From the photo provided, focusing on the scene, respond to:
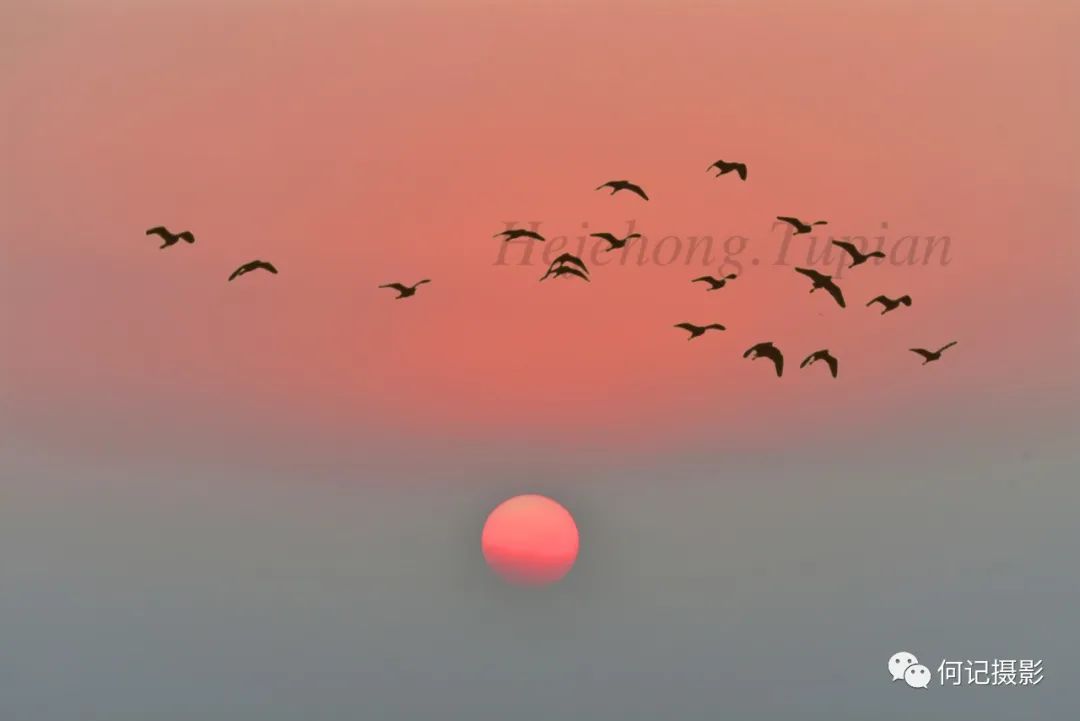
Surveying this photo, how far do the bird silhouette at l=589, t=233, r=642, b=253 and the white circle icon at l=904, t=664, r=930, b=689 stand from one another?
115 inches

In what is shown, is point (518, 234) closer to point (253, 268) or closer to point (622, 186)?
point (622, 186)

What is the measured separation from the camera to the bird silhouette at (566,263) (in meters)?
7.53

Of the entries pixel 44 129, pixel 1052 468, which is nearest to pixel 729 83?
pixel 1052 468

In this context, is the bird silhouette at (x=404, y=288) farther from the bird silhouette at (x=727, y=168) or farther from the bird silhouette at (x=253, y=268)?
the bird silhouette at (x=727, y=168)

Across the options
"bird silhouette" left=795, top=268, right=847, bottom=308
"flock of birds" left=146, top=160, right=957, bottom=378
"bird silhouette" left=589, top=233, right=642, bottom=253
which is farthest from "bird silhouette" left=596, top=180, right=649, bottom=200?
"bird silhouette" left=795, top=268, right=847, bottom=308

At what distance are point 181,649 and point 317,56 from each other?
3.54m

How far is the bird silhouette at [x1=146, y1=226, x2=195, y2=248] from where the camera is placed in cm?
759

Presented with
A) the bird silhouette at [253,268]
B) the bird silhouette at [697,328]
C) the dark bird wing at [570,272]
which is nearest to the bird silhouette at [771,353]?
the bird silhouette at [697,328]

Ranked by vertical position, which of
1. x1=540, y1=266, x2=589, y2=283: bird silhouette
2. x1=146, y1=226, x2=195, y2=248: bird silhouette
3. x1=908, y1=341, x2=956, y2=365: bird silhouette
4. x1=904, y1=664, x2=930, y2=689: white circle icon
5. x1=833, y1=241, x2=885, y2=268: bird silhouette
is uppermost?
x1=833, y1=241, x2=885, y2=268: bird silhouette

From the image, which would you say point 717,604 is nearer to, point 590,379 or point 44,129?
point 590,379

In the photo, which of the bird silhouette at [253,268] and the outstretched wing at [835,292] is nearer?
the outstretched wing at [835,292]

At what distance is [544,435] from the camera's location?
750 centimetres

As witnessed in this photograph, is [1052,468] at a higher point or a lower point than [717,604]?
higher

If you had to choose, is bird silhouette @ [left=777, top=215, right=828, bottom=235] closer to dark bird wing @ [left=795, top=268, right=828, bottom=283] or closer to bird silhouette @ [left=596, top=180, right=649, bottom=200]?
dark bird wing @ [left=795, top=268, right=828, bottom=283]
